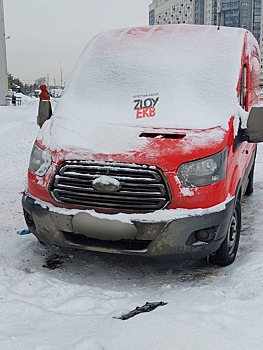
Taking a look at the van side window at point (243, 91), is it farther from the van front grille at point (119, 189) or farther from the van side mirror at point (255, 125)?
the van front grille at point (119, 189)

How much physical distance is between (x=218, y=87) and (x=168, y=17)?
395 ft

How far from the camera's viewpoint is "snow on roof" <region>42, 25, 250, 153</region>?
3869 millimetres

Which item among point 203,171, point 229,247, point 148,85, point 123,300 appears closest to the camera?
point 123,300

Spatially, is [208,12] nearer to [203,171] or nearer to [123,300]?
[203,171]

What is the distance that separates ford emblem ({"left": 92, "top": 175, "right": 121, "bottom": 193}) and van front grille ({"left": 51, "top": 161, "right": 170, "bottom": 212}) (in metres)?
0.02

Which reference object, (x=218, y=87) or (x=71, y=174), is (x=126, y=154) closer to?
(x=71, y=174)

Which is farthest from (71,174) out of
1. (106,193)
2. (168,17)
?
(168,17)

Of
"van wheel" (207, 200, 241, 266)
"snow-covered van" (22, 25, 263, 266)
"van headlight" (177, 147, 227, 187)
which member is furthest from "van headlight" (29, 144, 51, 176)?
"van wheel" (207, 200, 241, 266)

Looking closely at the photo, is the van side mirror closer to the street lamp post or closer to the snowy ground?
the snowy ground

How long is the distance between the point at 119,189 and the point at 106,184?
0.10m

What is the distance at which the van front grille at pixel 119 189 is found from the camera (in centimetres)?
341

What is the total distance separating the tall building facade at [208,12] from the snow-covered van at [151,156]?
3364 inches

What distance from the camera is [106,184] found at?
342 cm

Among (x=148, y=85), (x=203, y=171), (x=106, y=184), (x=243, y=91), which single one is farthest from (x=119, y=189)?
(x=243, y=91)
